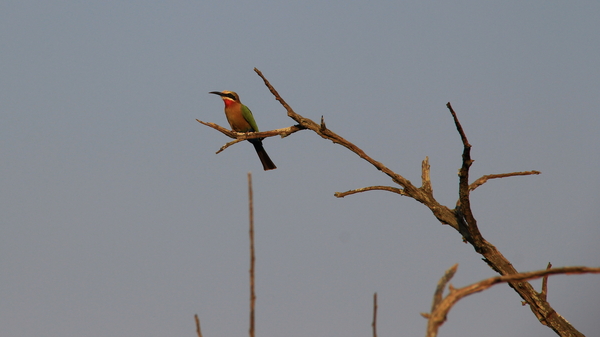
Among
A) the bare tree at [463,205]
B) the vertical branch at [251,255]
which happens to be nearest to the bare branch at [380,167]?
the bare tree at [463,205]

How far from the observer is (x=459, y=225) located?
454cm

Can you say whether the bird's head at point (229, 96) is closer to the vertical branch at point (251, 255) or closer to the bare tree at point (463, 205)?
the bare tree at point (463, 205)

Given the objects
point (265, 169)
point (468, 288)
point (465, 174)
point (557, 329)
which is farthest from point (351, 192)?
point (265, 169)

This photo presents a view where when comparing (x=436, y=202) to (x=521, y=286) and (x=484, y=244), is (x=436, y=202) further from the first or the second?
(x=521, y=286)

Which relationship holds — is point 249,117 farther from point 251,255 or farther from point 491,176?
point 251,255

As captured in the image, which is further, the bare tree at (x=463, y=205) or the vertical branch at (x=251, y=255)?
the bare tree at (x=463, y=205)

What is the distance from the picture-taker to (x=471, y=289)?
1.95 metres

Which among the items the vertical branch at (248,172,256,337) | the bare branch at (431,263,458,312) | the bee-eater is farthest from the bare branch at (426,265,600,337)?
the bee-eater

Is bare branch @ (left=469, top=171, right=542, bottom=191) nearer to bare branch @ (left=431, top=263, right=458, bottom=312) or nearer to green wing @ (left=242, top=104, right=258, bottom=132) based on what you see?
bare branch @ (left=431, top=263, right=458, bottom=312)

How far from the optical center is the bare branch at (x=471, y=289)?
5.83ft

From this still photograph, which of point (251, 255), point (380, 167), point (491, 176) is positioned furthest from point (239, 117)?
point (251, 255)

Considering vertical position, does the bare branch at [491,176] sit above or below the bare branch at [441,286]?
above

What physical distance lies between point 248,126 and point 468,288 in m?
9.01

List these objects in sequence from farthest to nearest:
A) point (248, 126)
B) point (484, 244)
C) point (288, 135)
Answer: point (248, 126) → point (288, 135) → point (484, 244)
